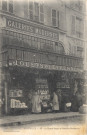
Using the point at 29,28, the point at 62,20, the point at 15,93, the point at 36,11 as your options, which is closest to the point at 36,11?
the point at 36,11

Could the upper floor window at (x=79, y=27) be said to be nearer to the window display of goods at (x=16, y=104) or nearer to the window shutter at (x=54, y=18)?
the window shutter at (x=54, y=18)

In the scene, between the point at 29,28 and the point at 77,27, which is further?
the point at 77,27

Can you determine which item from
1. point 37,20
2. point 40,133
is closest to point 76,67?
point 37,20

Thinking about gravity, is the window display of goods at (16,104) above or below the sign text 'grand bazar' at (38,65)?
below

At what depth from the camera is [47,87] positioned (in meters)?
6.14

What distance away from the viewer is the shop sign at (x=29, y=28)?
5.80 metres

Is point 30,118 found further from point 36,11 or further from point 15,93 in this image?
point 36,11

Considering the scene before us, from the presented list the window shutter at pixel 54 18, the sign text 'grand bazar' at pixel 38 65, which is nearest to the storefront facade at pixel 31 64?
the sign text 'grand bazar' at pixel 38 65

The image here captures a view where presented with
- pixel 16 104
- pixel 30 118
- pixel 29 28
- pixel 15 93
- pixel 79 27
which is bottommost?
pixel 30 118

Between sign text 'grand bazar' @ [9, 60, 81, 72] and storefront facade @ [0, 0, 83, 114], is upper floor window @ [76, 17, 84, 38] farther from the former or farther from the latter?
sign text 'grand bazar' @ [9, 60, 81, 72]

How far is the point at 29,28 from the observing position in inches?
239

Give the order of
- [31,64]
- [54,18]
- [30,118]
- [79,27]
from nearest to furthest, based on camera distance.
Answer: [30,118] → [31,64] → [54,18] → [79,27]

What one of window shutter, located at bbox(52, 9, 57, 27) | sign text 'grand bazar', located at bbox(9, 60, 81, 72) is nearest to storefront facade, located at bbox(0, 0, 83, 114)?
sign text 'grand bazar', located at bbox(9, 60, 81, 72)

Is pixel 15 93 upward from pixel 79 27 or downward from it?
downward
